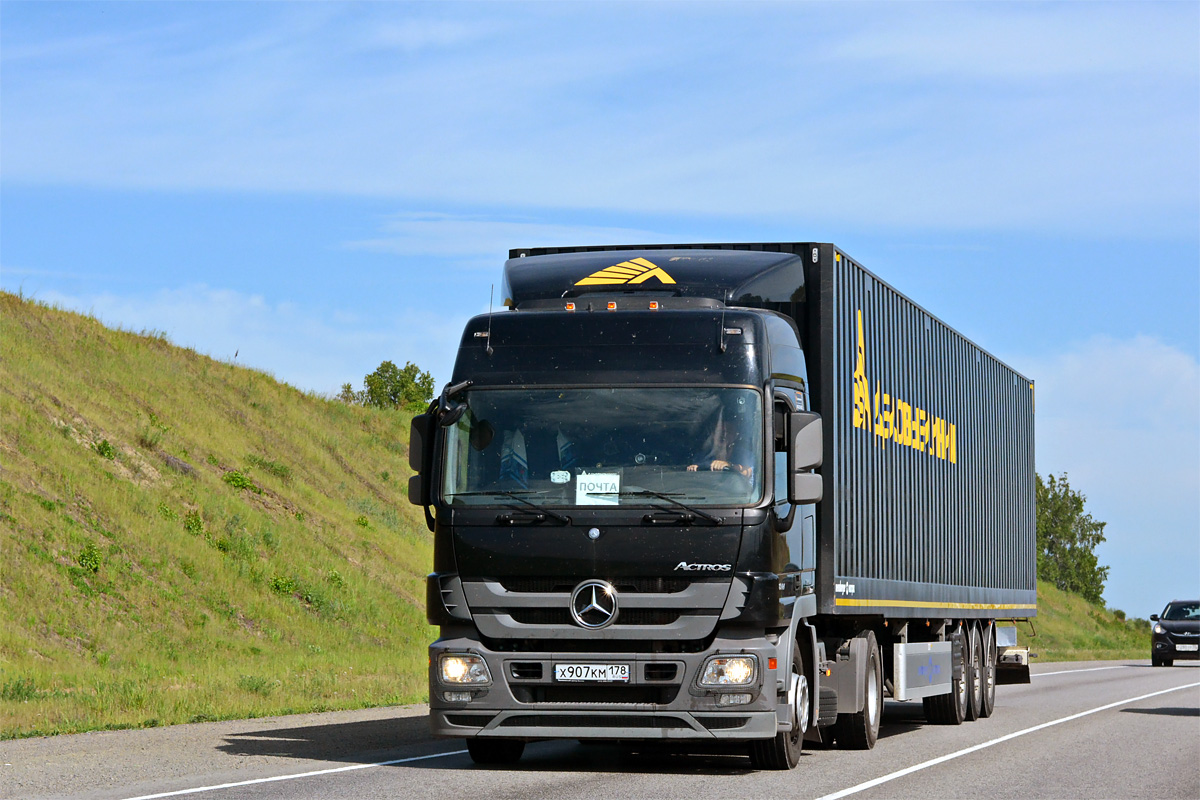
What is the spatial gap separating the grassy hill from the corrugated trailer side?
24.6ft

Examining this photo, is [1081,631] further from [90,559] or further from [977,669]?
[977,669]

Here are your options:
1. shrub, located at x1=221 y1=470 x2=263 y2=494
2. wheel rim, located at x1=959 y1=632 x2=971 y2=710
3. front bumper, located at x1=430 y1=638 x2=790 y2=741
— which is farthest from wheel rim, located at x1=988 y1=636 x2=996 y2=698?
shrub, located at x1=221 y1=470 x2=263 y2=494

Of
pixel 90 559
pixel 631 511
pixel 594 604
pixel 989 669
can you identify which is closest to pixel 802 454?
pixel 631 511

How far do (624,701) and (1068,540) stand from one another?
380 ft

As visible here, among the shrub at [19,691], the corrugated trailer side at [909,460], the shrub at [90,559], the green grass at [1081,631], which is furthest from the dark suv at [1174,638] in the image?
the shrub at [19,691]

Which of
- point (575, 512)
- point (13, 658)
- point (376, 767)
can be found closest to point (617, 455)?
point (575, 512)

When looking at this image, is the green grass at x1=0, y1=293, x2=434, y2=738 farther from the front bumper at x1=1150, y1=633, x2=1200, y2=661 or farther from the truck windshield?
the front bumper at x1=1150, y1=633, x2=1200, y2=661

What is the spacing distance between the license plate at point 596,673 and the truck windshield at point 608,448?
1.20 metres

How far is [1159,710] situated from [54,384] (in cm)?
2627

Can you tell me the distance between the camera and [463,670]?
11.7 meters

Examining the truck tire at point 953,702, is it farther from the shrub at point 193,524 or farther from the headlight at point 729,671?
the shrub at point 193,524

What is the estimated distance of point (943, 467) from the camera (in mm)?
18469

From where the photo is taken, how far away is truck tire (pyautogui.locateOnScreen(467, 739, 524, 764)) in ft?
42.7

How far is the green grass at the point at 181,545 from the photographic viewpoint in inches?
864
